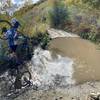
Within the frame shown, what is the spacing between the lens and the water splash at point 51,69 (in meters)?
13.9

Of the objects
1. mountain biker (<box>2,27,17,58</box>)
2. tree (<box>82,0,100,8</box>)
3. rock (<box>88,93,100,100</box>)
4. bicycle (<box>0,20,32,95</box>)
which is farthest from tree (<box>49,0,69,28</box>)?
rock (<box>88,93,100,100</box>)

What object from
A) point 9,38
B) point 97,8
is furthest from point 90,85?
point 97,8

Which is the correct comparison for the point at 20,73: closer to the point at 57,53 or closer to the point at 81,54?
the point at 57,53

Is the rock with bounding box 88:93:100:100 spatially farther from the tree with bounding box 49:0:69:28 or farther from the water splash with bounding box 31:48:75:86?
the tree with bounding box 49:0:69:28

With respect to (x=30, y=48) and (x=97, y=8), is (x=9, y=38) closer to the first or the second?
(x=30, y=48)

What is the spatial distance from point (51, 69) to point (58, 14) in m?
7.82

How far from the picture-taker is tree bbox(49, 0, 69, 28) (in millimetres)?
22500

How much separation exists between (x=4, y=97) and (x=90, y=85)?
8.89 ft

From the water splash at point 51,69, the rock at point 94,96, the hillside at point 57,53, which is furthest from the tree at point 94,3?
the rock at point 94,96

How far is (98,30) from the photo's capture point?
19688 mm

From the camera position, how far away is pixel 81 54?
1702cm

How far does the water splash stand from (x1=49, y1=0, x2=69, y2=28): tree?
525 centimetres

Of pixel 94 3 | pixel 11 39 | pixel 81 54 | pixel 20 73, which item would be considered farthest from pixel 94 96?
pixel 94 3

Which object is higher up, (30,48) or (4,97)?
(30,48)
